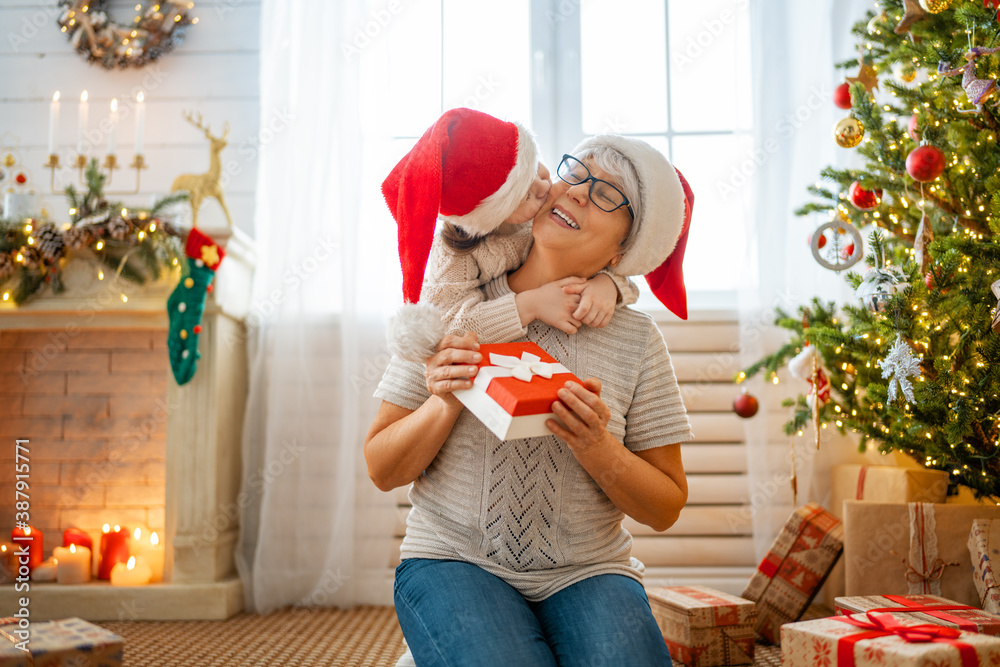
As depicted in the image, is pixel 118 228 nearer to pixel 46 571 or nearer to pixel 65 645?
pixel 46 571

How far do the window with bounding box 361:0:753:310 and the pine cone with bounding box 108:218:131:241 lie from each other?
3.28 ft

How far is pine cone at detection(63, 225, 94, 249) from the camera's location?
2.29 meters

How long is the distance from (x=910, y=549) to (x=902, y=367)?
552 millimetres

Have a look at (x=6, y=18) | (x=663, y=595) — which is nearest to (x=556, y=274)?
(x=663, y=595)

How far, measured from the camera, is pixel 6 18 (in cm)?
287

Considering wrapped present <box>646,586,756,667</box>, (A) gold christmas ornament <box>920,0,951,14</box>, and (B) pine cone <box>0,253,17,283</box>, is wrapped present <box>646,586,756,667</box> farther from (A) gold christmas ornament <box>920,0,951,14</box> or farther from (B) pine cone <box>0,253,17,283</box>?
(B) pine cone <box>0,253,17,283</box>

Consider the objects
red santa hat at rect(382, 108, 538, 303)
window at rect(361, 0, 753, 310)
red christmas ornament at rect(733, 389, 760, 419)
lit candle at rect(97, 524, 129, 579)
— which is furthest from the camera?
window at rect(361, 0, 753, 310)

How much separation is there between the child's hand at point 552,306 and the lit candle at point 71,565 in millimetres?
1996

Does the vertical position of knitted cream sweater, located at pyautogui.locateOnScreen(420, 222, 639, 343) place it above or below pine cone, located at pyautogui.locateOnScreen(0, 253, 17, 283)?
below

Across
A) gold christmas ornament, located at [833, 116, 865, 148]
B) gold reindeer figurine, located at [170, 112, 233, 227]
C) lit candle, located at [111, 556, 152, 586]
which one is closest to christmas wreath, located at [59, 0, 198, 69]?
gold reindeer figurine, located at [170, 112, 233, 227]

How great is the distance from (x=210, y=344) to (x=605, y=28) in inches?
76.0
